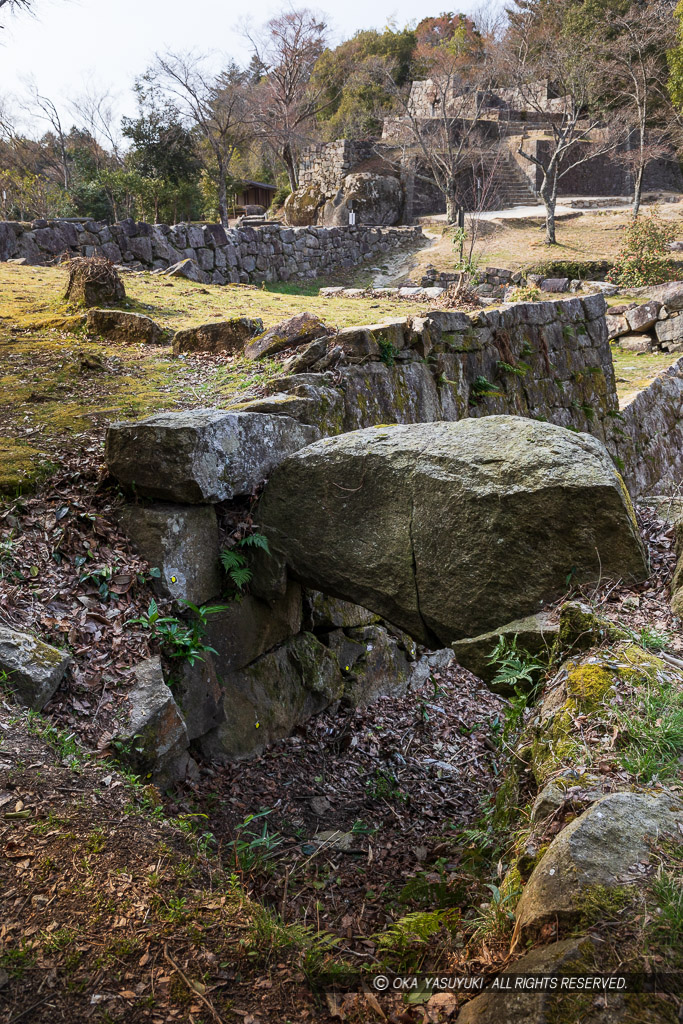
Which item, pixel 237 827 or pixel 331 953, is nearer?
pixel 331 953

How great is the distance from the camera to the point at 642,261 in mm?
18531

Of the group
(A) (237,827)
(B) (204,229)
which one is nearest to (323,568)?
(A) (237,827)

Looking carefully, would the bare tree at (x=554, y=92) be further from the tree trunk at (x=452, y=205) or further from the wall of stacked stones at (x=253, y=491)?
the wall of stacked stones at (x=253, y=491)

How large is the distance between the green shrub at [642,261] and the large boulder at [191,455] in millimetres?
16651

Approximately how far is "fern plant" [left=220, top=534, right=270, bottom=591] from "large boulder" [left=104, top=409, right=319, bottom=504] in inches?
12.9

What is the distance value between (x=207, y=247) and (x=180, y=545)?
13595 millimetres

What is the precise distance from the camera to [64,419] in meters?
5.70

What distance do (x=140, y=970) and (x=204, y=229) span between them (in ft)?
53.8

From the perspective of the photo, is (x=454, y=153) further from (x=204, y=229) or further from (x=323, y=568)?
(x=323, y=568)

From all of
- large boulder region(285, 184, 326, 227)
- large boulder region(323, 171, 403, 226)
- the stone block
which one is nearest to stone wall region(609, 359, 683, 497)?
the stone block

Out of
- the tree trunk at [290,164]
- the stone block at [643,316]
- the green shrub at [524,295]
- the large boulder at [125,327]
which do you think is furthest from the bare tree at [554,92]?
the large boulder at [125,327]

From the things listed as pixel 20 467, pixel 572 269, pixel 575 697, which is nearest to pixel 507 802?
pixel 575 697

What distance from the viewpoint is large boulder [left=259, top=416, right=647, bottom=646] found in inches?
142

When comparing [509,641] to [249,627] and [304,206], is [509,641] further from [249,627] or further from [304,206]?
[304,206]
